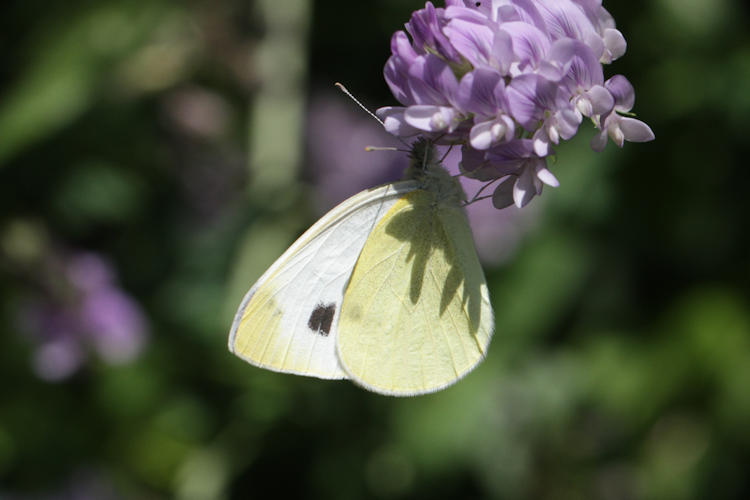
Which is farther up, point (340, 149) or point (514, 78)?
point (514, 78)

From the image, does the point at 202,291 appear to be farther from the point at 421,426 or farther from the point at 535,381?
the point at 535,381

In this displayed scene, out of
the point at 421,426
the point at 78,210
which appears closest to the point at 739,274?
the point at 421,426

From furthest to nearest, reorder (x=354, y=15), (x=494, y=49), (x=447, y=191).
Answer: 1. (x=354, y=15)
2. (x=447, y=191)
3. (x=494, y=49)

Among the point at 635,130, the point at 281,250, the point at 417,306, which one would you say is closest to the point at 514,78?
the point at 635,130

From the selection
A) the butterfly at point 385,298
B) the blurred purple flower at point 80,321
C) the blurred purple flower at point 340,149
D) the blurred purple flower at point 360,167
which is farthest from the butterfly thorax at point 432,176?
the blurred purple flower at point 80,321

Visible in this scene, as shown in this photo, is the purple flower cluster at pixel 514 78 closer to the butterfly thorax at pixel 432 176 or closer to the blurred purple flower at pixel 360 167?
the butterfly thorax at pixel 432 176

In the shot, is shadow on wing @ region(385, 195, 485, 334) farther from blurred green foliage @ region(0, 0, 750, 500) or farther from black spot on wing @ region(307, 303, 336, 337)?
blurred green foliage @ region(0, 0, 750, 500)

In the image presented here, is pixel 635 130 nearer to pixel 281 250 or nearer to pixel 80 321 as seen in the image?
pixel 281 250
